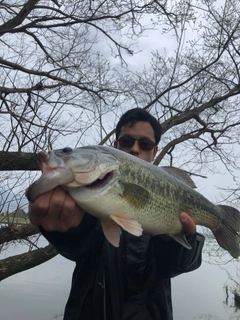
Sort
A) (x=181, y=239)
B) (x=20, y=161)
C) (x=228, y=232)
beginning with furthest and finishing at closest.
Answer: (x=20, y=161) < (x=228, y=232) < (x=181, y=239)

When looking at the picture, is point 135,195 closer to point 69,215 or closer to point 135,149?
point 69,215

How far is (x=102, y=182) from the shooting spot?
2100 millimetres

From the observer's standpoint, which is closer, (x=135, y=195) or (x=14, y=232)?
(x=135, y=195)

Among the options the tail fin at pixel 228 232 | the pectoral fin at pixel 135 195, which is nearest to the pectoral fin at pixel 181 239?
the pectoral fin at pixel 135 195

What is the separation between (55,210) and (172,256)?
0.97m

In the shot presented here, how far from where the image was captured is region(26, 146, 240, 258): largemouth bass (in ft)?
6.46

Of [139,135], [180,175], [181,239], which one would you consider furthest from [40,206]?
[139,135]

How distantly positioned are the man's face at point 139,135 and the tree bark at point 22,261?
5.13 metres

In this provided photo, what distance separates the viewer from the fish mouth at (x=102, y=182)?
80.6 inches

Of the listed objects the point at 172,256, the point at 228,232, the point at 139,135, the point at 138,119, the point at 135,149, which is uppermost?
the point at 138,119

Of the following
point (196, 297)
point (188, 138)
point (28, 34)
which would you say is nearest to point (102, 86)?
point (28, 34)

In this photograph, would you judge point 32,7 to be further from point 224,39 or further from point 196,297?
point 196,297

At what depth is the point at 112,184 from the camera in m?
2.11

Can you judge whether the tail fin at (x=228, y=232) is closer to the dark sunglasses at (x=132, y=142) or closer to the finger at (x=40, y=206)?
the dark sunglasses at (x=132, y=142)
